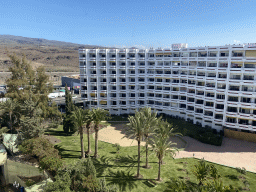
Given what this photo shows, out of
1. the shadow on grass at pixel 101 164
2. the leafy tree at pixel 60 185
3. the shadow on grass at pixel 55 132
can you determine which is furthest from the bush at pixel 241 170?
the shadow on grass at pixel 55 132

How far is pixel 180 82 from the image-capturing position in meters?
64.6

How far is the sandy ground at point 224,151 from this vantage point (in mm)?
38875

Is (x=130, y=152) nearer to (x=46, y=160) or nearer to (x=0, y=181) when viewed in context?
(x=46, y=160)

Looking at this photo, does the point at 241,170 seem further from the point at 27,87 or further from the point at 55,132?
the point at 27,87

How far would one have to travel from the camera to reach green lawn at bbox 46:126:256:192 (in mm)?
31109

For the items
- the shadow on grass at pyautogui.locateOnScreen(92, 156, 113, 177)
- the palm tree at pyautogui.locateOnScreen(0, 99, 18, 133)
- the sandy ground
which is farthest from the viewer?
the palm tree at pyautogui.locateOnScreen(0, 99, 18, 133)

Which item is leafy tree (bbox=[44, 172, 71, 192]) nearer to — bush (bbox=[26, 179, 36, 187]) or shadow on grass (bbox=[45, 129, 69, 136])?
bush (bbox=[26, 179, 36, 187])

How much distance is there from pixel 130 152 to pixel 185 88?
32889 millimetres

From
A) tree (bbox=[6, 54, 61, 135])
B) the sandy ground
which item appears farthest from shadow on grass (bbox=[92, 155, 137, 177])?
tree (bbox=[6, 54, 61, 135])

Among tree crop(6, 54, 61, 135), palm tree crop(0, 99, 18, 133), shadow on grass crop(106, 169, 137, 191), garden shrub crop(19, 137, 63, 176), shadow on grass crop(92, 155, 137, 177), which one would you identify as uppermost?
tree crop(6, 54, 61, 135)

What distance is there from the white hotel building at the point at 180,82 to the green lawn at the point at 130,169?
67.9 feet

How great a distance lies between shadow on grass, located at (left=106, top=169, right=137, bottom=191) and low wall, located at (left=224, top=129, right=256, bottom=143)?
107ft

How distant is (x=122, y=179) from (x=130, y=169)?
11.4 ft

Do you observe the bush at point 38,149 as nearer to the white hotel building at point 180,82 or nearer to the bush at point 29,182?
the bush at point 29,182
